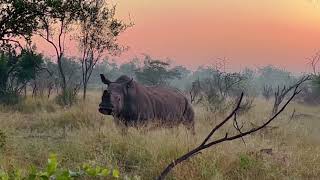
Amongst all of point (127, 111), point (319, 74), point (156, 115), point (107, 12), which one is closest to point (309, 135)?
point (156, 115)

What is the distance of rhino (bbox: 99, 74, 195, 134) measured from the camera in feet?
31.3

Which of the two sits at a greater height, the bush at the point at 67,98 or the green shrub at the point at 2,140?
the green shrub at the point at 2,140

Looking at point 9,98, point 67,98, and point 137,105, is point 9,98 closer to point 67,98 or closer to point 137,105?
point 67,98

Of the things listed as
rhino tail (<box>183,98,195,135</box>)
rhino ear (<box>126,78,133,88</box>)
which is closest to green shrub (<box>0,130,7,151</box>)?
rhino ear (<box>126,78,133,88</box>)

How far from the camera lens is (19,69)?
22.2 meters

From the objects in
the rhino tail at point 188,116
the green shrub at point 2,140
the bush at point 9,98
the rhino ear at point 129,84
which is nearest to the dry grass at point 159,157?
the green shrub at point 2,140

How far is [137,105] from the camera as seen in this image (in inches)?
400

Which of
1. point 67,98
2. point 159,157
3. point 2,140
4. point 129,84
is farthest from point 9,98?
point 159,157

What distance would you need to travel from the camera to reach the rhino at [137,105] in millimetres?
9555

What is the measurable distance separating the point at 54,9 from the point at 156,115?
4.85 meters

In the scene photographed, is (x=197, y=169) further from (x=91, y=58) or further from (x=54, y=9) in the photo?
(x=91, y=58)

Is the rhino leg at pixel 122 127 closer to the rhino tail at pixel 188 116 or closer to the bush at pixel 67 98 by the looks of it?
the rhino tail at pixel 188 116

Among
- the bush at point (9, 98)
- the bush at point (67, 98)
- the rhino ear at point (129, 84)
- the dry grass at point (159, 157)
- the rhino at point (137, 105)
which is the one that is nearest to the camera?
the dry grass at point (159, 157)

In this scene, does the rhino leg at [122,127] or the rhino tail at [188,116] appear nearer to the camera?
the rhino leg at [122,127]
